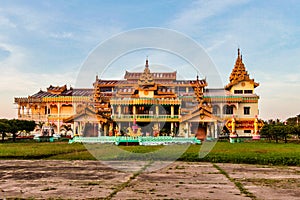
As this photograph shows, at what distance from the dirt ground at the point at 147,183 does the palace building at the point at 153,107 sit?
2799 cm

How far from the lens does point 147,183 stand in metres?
13.3

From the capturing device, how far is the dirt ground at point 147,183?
11.0 metres

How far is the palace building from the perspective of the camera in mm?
48688

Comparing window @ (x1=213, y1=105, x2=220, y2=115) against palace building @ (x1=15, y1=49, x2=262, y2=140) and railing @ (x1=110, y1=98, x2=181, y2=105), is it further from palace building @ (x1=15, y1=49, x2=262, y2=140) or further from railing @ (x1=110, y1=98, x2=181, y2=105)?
railing @ (x1=110, y1=98, x2=181, y2=105)

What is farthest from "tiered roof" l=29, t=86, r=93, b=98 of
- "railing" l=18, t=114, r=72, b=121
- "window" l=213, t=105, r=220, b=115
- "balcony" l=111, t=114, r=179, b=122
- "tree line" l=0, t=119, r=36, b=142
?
"window" l=213, t=105, r=220, b=115

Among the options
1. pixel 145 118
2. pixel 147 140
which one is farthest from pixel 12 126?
pixel 147 140

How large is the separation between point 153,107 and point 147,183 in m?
41.8

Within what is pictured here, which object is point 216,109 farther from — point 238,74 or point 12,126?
point 12,126

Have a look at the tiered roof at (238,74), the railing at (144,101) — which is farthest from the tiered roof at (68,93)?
the tiered roof at (238,74)

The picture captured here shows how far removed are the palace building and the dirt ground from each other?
91.8 feet

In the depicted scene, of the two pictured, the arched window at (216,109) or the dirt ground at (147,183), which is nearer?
the dirt ground at (147,183)

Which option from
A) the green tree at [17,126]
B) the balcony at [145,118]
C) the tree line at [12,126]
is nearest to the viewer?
the tree line at [12,126]

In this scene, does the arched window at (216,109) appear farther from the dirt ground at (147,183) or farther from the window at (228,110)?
the dirt ground at (147,183)

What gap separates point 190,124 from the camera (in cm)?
5103
